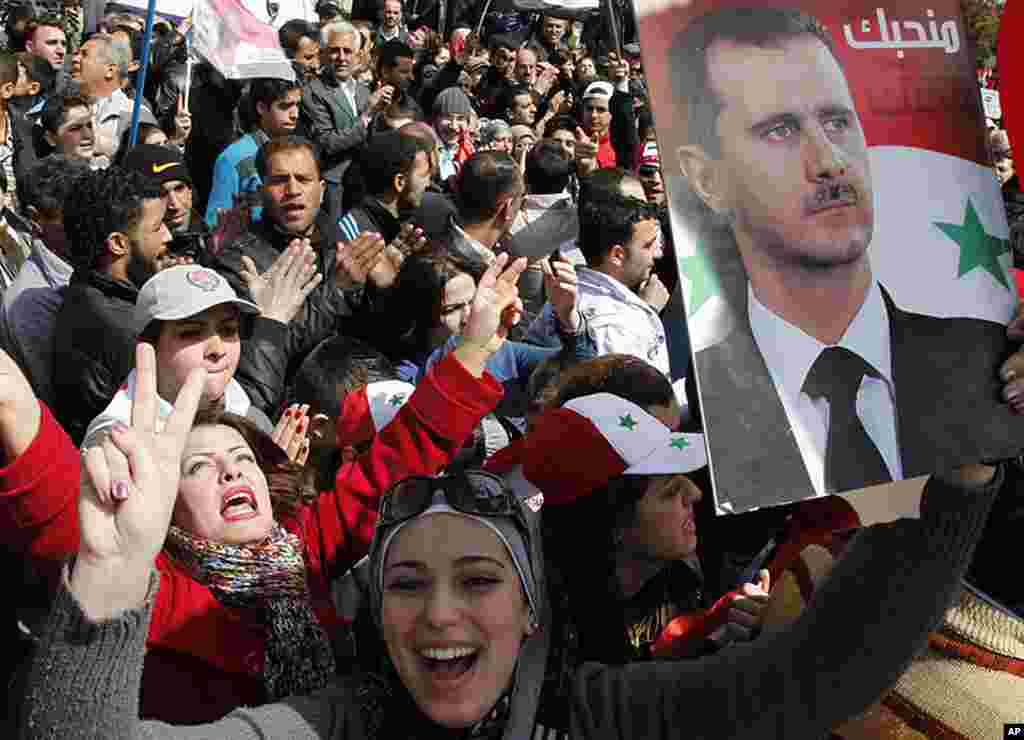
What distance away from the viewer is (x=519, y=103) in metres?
9.82

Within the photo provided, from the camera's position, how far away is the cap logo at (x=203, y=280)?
3.35 m

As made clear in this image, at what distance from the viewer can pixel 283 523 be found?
9.23ft

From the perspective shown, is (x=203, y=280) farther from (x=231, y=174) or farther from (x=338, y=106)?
(x=338, y=106)

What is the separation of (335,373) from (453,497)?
1694mm

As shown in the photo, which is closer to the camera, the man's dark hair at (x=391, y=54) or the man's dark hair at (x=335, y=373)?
the man's dark hair at (x=335, y=373)

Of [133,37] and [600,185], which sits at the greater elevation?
[133,37]

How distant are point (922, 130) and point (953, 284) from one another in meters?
0.26

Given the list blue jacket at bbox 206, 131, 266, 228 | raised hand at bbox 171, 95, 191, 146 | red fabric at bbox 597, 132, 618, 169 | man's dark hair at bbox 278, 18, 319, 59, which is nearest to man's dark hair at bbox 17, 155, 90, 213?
blue jacket at bbox 206, 131, 266, 228

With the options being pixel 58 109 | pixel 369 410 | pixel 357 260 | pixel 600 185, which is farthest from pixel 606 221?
pixel 58 109

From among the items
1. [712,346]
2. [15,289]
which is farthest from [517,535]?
[15,289]

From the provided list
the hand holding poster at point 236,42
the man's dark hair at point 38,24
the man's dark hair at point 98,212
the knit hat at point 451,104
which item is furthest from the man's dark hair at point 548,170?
the man's dark hair at point 38,24

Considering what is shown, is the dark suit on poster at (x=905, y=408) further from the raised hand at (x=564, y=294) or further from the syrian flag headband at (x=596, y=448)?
the raised hand at (x=564, y=294)

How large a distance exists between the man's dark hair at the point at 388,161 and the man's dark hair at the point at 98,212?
61.9 inches

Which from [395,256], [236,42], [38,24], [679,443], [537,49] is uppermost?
[38,24]
